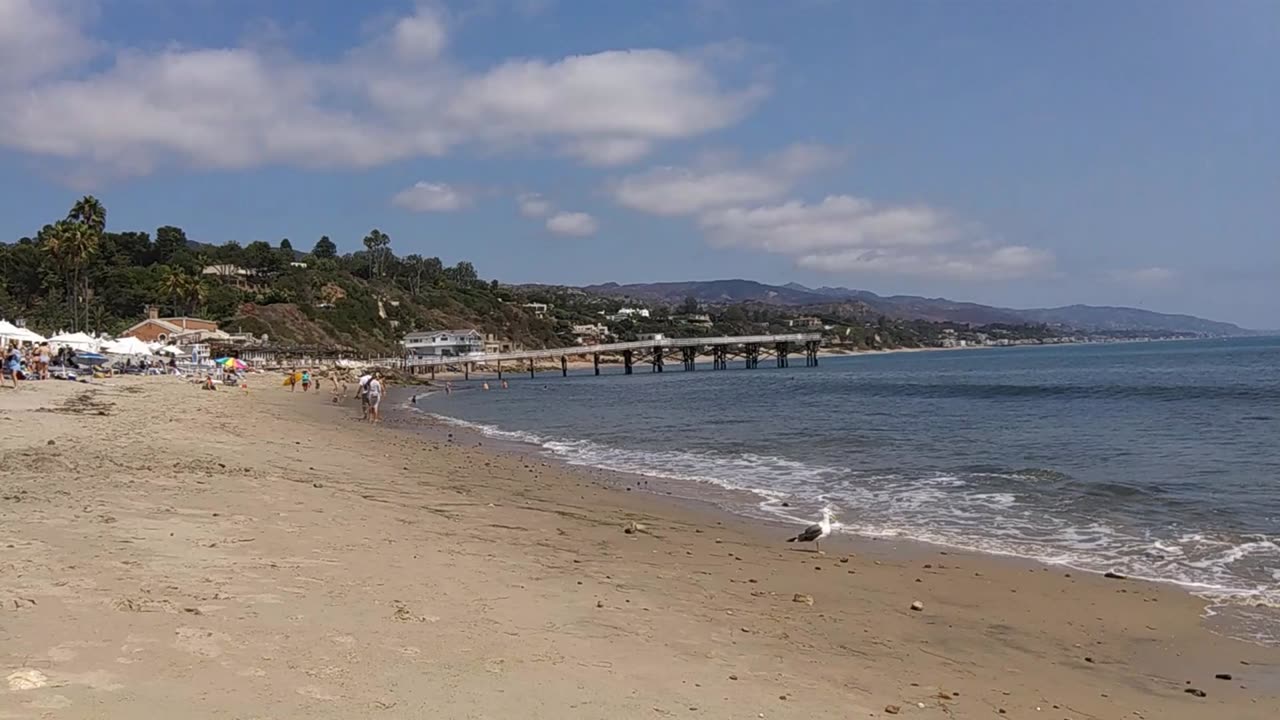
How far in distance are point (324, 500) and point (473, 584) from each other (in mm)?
4232

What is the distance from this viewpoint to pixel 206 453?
44.8 ft

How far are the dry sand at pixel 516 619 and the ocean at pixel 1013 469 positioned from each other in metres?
1.21

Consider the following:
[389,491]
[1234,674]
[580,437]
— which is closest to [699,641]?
[1234,674]

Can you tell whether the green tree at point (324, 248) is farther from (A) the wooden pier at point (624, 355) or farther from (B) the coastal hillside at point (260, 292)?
(A) the wooden pier at point (624, 355)

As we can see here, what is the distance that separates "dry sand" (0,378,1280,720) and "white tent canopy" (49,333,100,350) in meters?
35.8

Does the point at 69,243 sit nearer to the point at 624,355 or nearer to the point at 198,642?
the point at 624,355

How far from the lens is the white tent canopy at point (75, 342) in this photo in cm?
4150

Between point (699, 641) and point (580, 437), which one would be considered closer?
point (699, 641)

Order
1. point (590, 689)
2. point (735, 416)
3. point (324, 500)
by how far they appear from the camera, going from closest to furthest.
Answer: point (590, 689)
point (324, 500)
point (735, 416)

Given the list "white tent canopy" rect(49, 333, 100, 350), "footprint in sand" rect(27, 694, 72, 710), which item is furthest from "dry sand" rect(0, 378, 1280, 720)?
"white tent canopy" rect(49, 333, 100, 350)

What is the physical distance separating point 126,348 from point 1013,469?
147 ft

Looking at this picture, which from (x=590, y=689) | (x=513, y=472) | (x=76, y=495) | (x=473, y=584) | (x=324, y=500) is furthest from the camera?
(x=513, y=472)

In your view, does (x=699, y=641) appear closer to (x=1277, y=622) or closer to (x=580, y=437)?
(x=1277, y=622)

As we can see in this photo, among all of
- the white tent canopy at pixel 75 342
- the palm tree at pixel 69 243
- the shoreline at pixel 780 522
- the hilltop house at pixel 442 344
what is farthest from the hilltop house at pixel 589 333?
the shoreline at pixel 780 522
